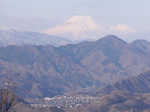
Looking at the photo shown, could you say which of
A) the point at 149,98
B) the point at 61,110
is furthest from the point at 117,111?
the point at 149,98

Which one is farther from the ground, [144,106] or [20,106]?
[20,106]

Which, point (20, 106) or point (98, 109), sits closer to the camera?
point (20, 106)

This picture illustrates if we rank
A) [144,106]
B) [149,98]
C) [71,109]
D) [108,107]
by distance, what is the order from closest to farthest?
[71,109]
[108,107]
[144,106]
[149,98]

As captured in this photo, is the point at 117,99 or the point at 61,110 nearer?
the point at 61,110

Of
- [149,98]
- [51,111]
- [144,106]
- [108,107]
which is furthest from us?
[149,98]

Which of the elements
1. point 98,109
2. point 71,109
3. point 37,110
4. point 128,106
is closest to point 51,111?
point 37,110

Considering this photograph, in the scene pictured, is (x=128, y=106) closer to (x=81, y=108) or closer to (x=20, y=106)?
(x=81, y=108)

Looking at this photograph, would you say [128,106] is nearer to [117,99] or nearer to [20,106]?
[117,99]

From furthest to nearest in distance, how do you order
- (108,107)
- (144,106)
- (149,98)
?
1. (149,98)
2. (144,106)
3. (108,107)

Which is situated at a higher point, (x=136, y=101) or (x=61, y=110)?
(x=61, y=110)
